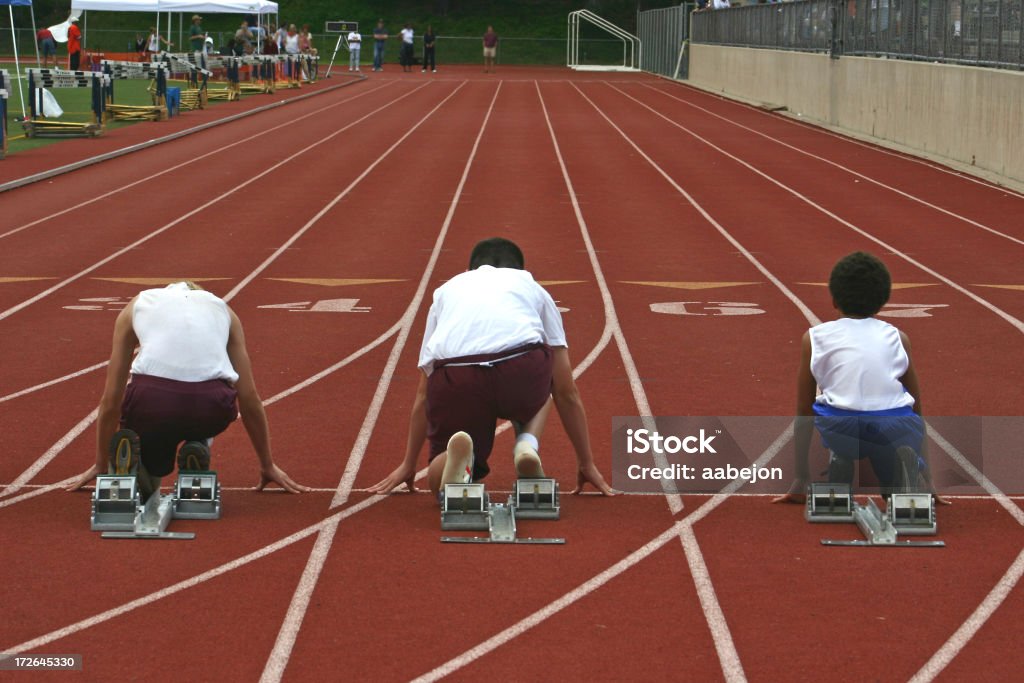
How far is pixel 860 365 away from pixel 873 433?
0.27m

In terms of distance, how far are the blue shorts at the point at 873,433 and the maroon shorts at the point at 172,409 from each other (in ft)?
7.70

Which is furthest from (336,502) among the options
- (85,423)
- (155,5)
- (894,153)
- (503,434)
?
(155,5)

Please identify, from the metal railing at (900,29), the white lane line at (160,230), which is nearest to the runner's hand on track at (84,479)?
the white lane line at (160,230)

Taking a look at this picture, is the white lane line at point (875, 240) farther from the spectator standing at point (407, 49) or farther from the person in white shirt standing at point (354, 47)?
the spectator standing at point (407, 49)

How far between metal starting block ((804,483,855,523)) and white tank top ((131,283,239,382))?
235 centimetres

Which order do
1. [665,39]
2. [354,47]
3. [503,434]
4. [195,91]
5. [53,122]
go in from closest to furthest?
[503,434]
[53,122]
[195,91]
[665,39]
[354,47]

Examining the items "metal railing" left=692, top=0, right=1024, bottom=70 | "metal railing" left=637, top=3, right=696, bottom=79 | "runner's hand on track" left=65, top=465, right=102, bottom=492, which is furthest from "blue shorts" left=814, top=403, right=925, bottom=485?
"metal railing" left=637, top=3, right=696, bottom=79

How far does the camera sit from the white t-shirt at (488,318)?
644 cm

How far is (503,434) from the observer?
836 centimetres

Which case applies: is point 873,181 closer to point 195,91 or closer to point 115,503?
point 115,503

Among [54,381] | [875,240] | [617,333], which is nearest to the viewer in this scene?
[54,381]

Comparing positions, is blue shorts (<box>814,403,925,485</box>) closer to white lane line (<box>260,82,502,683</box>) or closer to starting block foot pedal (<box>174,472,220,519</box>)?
white lane line (<box>260,82,502,683</box>)

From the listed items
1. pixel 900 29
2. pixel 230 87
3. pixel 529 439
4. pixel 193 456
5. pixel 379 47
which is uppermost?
pixel 379 47

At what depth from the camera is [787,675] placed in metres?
4.93
